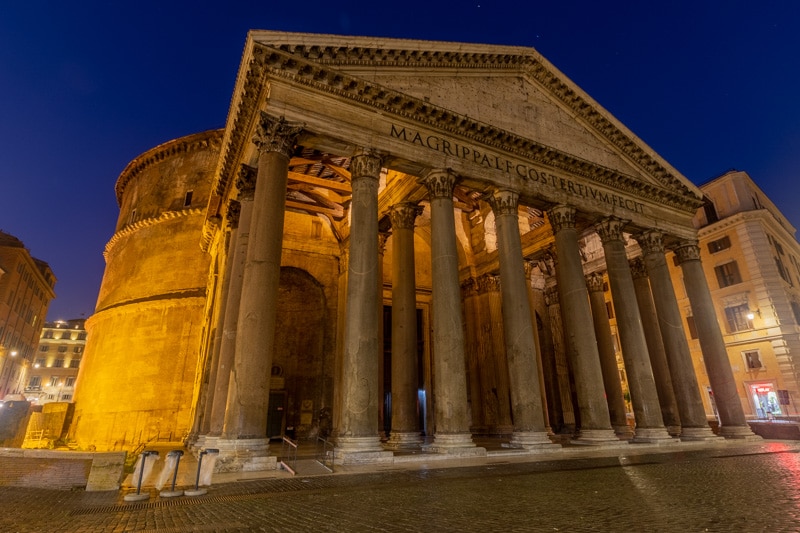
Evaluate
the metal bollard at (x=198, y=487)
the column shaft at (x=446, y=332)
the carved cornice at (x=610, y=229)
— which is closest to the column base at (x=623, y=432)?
the carved cornice at (x=610, y=229)

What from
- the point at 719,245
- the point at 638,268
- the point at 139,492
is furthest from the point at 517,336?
the point at 719,245

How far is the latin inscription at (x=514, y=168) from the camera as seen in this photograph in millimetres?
11281

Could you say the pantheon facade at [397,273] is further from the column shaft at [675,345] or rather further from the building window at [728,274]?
the building window at [728,274]

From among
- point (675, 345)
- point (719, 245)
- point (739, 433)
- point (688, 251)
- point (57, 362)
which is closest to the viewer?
point (739, 433)

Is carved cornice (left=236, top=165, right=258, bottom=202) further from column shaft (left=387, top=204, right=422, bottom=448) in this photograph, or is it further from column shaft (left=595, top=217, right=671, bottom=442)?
column shaft (left=595, top=217, right=671, bottom=442)

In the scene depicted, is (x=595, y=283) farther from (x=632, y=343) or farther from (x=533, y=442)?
(x=533, y=442)

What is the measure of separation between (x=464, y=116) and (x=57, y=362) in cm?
7924

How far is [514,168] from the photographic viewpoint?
1296 centimetres

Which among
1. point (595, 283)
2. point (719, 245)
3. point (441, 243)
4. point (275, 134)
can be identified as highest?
point (719, 245)

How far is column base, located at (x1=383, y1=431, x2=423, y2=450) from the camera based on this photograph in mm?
10391

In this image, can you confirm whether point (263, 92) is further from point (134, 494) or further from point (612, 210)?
point (612, 210)

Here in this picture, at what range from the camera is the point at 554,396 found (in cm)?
1906

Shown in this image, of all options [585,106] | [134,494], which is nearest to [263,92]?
[134,494]

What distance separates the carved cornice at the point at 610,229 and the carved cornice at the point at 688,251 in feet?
13.2
